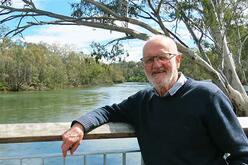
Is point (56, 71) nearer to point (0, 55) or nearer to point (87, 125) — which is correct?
point (0, 55)

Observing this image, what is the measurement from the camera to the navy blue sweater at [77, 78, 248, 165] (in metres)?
1.56

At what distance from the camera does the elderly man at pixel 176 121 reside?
1.56m

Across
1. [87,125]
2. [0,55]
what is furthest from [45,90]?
[87,125]

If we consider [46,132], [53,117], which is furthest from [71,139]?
[53,117]

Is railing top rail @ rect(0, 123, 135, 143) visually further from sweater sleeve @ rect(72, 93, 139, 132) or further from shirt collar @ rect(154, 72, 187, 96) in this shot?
shirt collar @ rect(154, 72, 187, 96)

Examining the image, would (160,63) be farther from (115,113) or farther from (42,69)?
(42,69)

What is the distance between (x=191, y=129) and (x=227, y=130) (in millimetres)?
132

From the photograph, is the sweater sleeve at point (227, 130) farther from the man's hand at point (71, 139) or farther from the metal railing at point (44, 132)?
the man's hand at point (71, 139)

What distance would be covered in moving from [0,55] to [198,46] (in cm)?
3866

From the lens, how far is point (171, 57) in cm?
175

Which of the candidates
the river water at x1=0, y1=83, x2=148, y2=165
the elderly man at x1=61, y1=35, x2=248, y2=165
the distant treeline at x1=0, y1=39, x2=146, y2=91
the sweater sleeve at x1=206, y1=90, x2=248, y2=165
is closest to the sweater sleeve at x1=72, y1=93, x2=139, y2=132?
the elderly man at x1=61, y1=35, x2=248, y2=165

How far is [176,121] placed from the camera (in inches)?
63.9

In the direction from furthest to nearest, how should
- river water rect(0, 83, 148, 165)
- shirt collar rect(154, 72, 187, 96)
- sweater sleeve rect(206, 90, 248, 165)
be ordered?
1. river water rect(0, 83, 148, 165)
2. shirt collar rect(154, 72, 187, 96)
3. sweater sleeve rect(206, 90, 248, 165)

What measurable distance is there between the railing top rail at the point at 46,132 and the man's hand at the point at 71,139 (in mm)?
48
